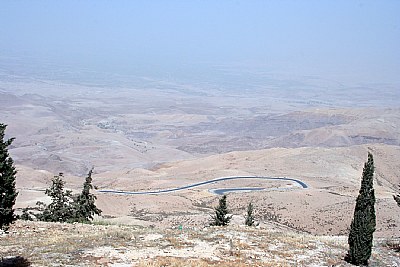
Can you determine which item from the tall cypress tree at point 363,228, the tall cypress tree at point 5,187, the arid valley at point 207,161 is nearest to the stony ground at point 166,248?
the tall cypress tree at point 363,228

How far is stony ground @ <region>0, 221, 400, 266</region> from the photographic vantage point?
18.2 metres

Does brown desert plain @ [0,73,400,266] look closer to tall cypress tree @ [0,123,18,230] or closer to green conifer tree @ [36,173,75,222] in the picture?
green conifer tree @ [36,173,75,222]

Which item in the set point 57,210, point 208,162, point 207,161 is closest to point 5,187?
point 57,210

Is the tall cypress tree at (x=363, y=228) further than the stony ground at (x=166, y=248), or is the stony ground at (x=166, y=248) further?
the tall cypress tree at (x=363, y=228)

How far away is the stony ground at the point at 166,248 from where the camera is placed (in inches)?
717

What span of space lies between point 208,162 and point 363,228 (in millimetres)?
86011

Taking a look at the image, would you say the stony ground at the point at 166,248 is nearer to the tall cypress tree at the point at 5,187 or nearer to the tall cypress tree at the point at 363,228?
the tall cypress tree at the point at 363,228

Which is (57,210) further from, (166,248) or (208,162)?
(208,162)

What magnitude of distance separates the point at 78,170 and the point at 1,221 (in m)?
97.0

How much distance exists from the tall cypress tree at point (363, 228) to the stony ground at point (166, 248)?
96 centimetres

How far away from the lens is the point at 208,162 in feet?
348

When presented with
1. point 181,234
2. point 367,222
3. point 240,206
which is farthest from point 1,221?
point 240,206

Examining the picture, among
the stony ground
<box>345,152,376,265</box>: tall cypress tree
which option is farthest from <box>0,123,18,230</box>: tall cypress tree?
<box>345,152,376,265</box>: tall cypress tree

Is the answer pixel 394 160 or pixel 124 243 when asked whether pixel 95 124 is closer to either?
pixel 394 160
